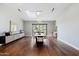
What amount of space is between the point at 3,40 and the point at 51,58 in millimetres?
3527

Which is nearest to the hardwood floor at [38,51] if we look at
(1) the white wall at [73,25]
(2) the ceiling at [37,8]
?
(1) the white wall at [73,25]

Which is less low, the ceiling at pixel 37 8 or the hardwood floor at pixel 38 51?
the ceiling at pixel 37 8

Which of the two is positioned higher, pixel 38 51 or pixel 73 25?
pixel 73 25

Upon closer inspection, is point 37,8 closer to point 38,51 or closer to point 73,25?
point 73,25

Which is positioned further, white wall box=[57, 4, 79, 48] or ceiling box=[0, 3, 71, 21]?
white wall box=[57, 4, 79, 48]

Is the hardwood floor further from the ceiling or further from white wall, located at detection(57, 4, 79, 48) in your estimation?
the ceiling

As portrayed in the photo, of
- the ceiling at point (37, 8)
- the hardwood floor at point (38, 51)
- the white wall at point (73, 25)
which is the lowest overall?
the hardwood floor at point (38, 51)

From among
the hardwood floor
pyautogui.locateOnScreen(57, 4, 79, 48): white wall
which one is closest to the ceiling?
pyautogui.locateOnScreen(57, 4, 79, 48): white wall

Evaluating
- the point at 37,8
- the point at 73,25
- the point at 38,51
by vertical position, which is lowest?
the point at 38,51

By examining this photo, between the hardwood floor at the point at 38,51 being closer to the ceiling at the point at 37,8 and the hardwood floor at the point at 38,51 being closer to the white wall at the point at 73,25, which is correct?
the white wall at the point at 73,25

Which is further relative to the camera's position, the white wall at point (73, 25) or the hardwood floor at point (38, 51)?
the white wall at point (73, 25)

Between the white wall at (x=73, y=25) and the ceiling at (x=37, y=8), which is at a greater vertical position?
the ceiling at (x=37, y=8)

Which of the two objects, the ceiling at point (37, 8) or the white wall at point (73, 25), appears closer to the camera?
the ceiling at point (37, 8)

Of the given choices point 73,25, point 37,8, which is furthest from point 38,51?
point 37,8
